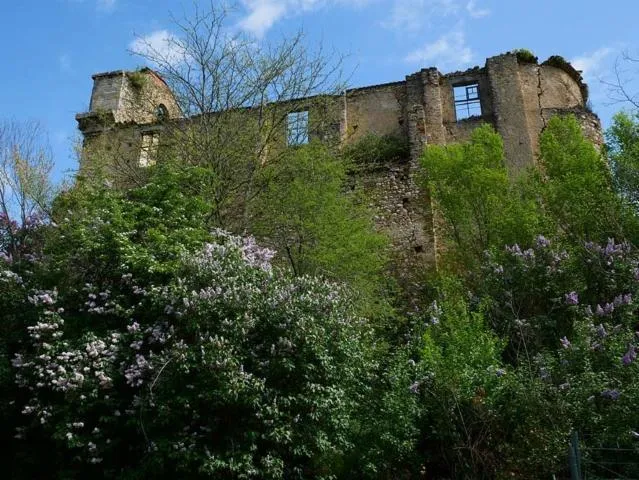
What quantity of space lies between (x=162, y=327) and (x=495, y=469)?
190 inches

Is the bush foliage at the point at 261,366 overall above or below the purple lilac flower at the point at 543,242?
below

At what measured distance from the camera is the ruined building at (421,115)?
1803 cm

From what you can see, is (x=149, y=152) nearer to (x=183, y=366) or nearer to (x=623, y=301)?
(x=183, y=366)

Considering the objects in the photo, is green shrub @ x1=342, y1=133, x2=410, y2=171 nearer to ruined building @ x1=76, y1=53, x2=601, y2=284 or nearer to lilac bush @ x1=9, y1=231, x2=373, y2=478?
ruined building @ x1=76, y1=53, x2=601, y2=284

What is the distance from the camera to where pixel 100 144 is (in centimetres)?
1836

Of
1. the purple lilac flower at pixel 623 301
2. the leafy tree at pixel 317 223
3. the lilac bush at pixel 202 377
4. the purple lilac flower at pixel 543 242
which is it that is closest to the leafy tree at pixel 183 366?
the lilac bush at pixel 202 377

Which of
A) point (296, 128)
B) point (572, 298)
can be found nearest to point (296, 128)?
point (296, 128)

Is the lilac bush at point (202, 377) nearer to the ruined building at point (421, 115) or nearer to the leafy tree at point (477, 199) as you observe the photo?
the leafy tree at point (477, 199)

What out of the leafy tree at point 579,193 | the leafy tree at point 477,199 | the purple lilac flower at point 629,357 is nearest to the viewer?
the purple lilac flower at point 629,357

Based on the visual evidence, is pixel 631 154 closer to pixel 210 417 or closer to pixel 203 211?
pixel 203 211

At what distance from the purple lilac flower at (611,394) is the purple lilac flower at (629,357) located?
18.0 inches

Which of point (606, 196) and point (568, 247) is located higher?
point (606, 196)

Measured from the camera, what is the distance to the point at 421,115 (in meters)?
19.4

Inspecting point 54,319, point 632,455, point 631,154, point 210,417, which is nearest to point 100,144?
point 54,319
